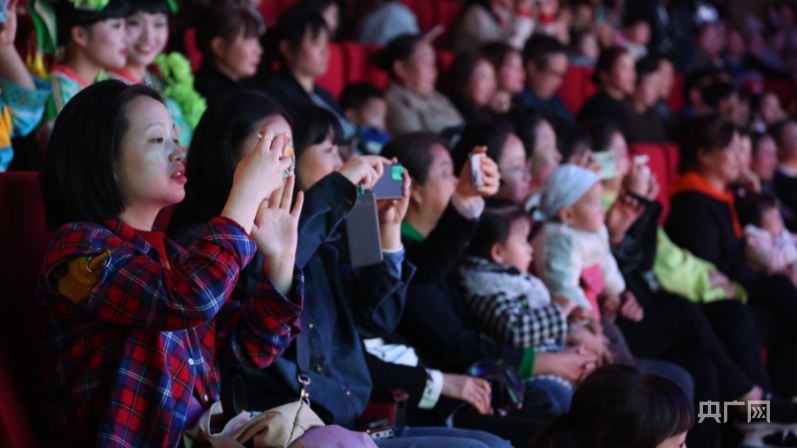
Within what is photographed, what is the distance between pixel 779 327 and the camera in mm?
3594

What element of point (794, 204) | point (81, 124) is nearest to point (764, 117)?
point (794, 204)

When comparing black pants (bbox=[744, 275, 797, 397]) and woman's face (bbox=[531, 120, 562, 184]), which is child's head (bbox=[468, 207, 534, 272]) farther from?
black pants (bbox=[744, 275, 797, 397])

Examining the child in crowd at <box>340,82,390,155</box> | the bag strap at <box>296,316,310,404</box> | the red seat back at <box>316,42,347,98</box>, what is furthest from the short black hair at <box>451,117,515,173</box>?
the red seat back at <box>316,42,347,98</box>

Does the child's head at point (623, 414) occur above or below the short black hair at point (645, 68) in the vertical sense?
above

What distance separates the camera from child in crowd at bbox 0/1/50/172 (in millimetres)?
2271

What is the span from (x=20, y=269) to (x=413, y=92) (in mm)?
2630

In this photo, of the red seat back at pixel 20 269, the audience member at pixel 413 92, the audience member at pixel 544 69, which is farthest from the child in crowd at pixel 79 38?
the audience member at pixel 544 69

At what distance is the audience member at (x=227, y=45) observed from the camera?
126 inches

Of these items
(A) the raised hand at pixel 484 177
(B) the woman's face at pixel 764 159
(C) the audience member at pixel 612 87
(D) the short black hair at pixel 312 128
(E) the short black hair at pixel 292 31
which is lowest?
(B) the woman's face at pixel 764 159

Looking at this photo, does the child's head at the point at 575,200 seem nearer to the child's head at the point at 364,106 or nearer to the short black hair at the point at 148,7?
the child's head at the point at 364,106

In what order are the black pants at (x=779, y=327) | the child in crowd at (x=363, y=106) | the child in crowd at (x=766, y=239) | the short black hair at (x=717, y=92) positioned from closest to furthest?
1. the black pants at (x=779, y=327)
2. the child in crowd at (x=363, y=106)
3. the child in crowd at (x=766, y=239)
4. the short black hair at (x=717, y=92)

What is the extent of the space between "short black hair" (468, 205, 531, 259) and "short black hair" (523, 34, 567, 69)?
87.3 inches

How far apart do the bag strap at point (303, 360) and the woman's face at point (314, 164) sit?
0.37 meters

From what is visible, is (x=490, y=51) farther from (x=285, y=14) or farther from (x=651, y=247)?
(x=651, y=247)
